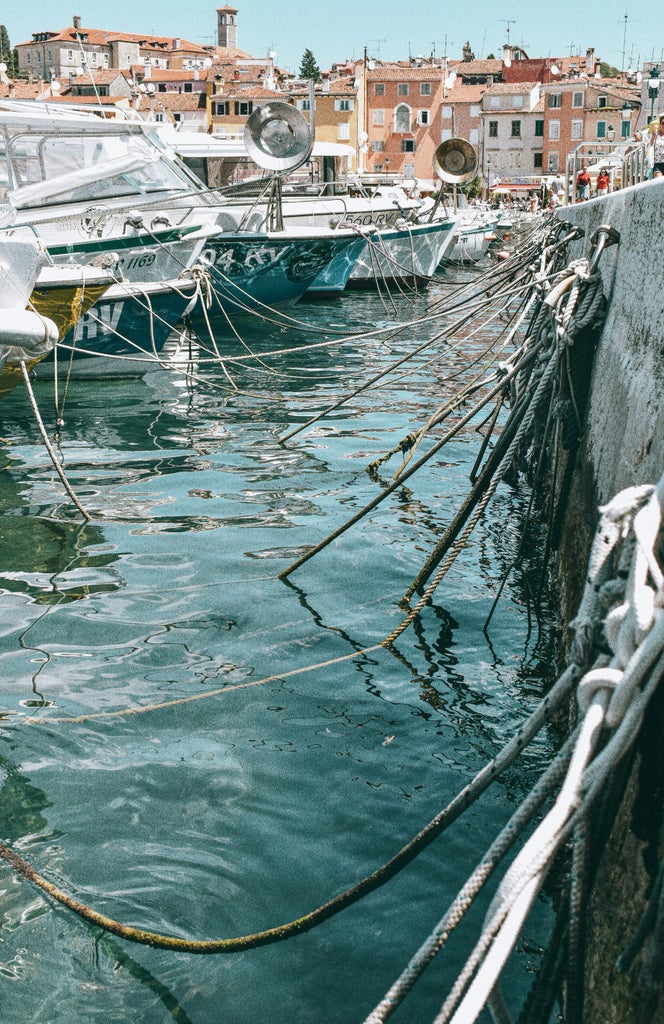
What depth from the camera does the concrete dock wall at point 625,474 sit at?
219 centimetres

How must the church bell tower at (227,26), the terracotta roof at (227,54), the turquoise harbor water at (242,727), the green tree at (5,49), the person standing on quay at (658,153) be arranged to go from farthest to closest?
the church bell tower at (227,26)
the green tree at (5,49)
the terracotta roof at (227,54)
the person standing on quay at (658,153)
the turquoise harbor water at (242,727)

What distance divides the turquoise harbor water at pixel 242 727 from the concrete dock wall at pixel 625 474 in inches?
22.8

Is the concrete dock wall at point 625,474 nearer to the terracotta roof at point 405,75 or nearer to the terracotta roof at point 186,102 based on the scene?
the terracotta roof at point 186,102

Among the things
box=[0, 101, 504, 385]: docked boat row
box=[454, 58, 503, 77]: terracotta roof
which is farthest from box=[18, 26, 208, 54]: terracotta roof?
box=[0, 101, 504, 385]: docked boat row

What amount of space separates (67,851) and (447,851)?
4.09 ft

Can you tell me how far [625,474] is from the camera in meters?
3.35

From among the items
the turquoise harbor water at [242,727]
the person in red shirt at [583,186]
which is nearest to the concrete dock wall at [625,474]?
the turquoise harbor water at [242,727]

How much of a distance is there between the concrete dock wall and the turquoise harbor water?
58 centimetres

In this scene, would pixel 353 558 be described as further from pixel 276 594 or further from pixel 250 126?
pixel 250 126

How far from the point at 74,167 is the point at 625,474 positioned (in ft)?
38.1

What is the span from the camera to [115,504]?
7762mm

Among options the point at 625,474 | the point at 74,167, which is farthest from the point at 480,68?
the point at 625,474

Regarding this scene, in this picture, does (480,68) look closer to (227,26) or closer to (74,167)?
(227,26)

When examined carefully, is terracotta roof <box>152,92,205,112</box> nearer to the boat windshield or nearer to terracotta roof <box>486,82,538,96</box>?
terracotta roof <box>486,82,538,96</box>
